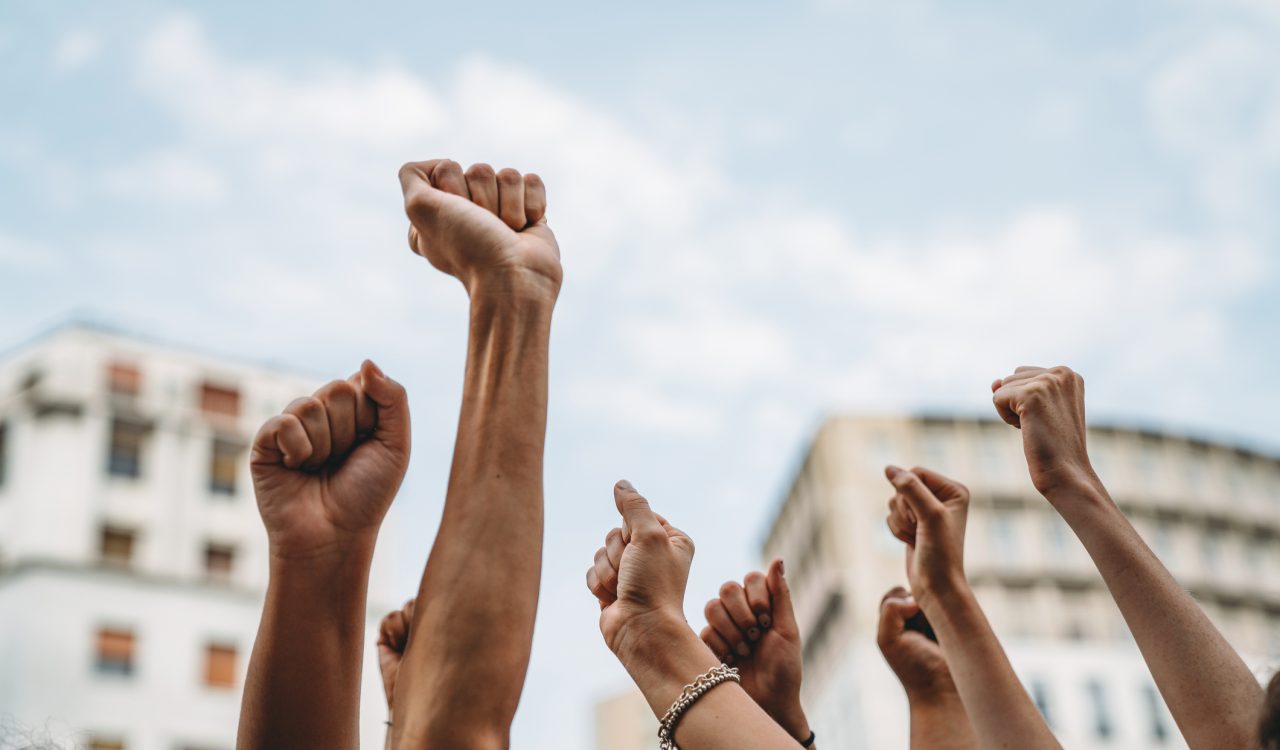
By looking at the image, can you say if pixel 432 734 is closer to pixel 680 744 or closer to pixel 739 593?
pixel 680 744

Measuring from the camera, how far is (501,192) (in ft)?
7.14

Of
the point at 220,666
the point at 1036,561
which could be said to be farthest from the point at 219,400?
the point at 1036,561

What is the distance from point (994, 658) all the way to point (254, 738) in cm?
155

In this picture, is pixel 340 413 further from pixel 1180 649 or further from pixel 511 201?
pixel 1180 649

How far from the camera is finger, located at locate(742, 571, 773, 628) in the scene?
2.95m

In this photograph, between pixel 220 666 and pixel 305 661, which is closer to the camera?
pixel 305 661

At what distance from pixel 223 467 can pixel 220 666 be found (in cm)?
569

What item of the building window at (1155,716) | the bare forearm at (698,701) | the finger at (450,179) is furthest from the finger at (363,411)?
the building window at (1155,716)

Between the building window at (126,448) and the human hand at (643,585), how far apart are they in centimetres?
3513

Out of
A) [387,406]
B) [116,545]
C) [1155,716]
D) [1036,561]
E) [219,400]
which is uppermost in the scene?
[219,400]

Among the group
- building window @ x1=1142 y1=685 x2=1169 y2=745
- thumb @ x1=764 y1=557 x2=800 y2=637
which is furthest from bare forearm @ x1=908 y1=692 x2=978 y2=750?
building window @ x1=1142 y1=685 x2=1169 y2=745

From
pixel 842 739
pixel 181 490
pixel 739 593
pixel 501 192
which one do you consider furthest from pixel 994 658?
pixel 842 739

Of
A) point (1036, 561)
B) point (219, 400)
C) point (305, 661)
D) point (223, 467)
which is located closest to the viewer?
point (305, 661)

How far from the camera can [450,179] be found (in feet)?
7.13
